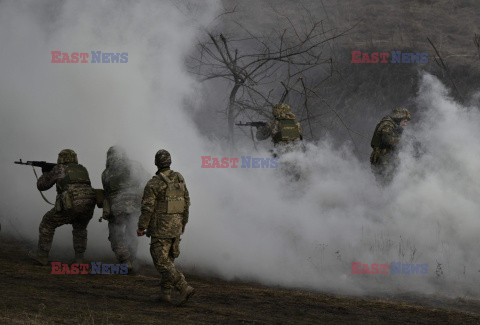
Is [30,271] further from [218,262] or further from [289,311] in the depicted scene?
[289,311]

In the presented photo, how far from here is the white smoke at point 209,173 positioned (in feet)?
36.5

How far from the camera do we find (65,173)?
34.3 feet

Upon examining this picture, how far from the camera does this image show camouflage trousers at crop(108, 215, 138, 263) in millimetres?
10141

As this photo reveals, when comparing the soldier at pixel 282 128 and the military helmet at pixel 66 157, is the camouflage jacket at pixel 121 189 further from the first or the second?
the soldier at pixel 282 128

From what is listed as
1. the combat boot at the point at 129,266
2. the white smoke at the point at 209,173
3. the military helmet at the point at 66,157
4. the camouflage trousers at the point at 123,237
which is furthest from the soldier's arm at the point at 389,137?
the military helmet at the point at 66,157

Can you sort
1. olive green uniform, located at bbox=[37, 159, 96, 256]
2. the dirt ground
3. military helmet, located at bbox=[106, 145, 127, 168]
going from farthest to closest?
military helmet, located at bbox=[106, 145, 127, 168]
olive green uniform, located at bbox=[37, 159, 96, 256]
the dirt ground

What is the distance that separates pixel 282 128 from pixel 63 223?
195 inches

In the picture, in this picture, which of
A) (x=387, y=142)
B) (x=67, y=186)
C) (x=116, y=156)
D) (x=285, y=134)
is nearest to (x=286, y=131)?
(x=285, y=134)

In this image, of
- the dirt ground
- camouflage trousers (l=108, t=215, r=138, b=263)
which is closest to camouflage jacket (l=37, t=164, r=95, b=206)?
camouflage trousers (l=108, t=215, r=138, b=263)

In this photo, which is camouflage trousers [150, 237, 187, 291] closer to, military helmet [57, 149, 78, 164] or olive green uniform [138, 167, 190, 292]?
olive green uniform [138, 167, 190, 292]

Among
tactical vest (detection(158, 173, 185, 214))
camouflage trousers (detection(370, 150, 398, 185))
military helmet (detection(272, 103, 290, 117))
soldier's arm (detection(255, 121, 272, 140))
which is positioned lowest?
tactical vest (detection(158, 173, 185, 214))

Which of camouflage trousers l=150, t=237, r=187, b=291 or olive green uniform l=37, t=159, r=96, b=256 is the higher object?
olive green uniform l=37, t=159, r=96, b=256

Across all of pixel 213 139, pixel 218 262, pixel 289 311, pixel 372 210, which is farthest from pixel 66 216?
pixel 213 139

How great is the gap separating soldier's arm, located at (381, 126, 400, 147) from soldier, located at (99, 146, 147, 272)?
5.23m
